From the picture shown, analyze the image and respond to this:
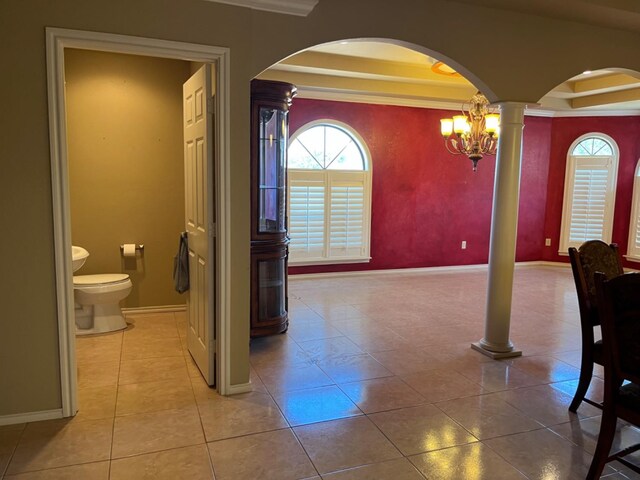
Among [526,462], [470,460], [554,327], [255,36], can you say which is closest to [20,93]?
[255,36]

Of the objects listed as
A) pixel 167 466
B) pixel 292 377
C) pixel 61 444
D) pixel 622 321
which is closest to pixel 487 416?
pixel 622 321

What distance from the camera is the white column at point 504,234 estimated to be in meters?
3.81

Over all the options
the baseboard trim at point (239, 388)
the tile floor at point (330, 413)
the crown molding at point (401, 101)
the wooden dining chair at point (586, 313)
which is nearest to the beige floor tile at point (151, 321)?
the tile floor at point (330, 413)

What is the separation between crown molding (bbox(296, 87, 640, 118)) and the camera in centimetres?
629

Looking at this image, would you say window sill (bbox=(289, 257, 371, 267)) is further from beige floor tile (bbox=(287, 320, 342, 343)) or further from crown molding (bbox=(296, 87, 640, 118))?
crown molding (bbox=(296, 87, 640, 118))

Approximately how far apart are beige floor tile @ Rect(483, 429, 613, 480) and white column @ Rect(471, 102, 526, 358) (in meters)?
1.23

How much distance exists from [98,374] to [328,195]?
3.94 m

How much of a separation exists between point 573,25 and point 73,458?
436 cm

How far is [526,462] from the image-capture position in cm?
244

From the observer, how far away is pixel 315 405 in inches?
118

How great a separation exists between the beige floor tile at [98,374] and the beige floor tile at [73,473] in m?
0.95

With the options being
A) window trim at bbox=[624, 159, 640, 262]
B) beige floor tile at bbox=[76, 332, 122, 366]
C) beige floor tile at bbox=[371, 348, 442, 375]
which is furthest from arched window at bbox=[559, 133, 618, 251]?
beige floor tile at bbox=[76, 332, 122, 366]

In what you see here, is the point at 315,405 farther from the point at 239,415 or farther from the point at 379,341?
the point at 379,341

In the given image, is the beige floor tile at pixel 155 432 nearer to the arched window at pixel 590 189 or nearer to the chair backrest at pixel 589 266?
the chair backrest at pixel 589 266
